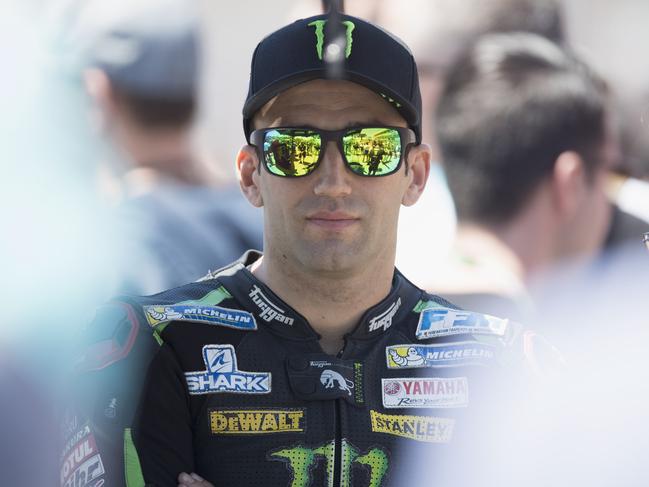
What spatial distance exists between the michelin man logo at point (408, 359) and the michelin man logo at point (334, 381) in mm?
169

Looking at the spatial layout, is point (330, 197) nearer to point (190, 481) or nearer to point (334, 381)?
point (334, 381)

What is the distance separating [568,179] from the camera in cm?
566

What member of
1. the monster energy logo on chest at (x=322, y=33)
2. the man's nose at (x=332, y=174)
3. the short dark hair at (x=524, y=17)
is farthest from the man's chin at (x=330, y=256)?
the short dark hair at (x=524, y=17)

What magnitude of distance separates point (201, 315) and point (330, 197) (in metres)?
0.42

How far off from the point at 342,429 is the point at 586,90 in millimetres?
2666

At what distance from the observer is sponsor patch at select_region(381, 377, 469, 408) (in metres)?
3.59

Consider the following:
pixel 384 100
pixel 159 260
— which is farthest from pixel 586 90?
pixel 384 100

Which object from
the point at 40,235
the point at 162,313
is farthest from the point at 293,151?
the point at 40,235

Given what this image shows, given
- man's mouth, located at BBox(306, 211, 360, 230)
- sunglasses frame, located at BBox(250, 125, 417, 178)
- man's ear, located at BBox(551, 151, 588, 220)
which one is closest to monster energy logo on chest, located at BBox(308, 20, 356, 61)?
sunglasses frame, located at BBox(250, 125, 417, 178)

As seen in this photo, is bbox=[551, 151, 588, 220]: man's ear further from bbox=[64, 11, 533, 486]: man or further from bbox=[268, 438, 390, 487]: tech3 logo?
bbox=[268, 438, 390, 487]: tech3 logo

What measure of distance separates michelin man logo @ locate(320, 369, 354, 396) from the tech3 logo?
0.13 m

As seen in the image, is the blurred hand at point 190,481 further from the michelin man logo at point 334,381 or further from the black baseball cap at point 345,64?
the black baseball cap at point 345,64

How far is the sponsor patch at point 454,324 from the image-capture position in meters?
3.73

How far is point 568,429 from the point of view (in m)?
3.64
